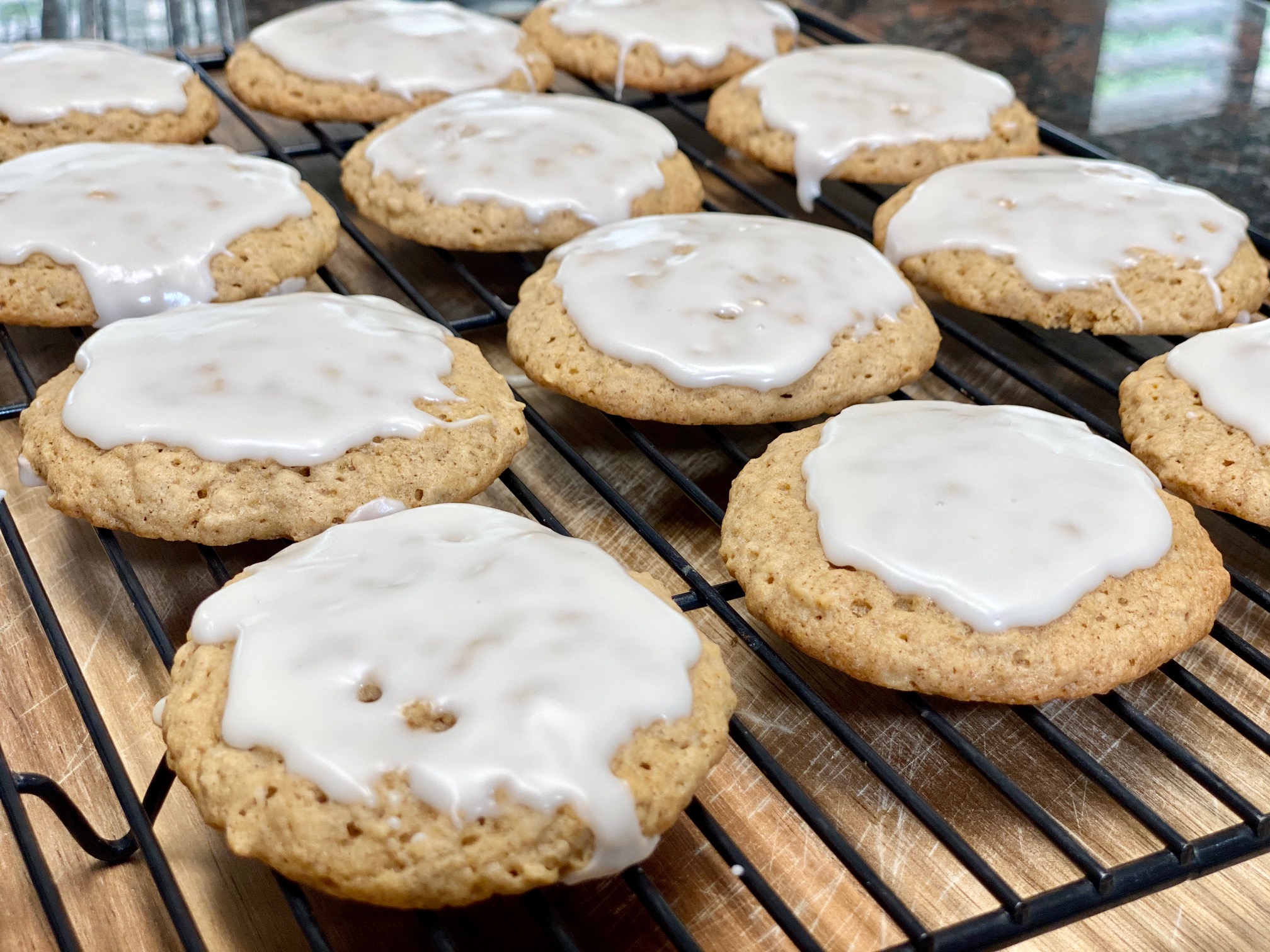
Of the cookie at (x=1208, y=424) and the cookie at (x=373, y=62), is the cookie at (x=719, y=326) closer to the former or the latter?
the cookie at (x=1208, y=424)

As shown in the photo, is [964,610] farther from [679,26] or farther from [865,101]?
[679,26]

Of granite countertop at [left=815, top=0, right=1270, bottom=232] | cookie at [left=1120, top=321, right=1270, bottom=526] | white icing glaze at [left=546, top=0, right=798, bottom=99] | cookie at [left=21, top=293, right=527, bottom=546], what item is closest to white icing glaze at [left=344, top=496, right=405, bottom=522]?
cookie at [left=21, top=293, right=527, bottom=546]

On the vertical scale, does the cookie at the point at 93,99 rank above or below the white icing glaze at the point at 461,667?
above

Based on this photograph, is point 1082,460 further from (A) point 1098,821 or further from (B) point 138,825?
(B) point 138,825

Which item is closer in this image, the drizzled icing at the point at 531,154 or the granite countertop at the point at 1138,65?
the drizzled icing at the point at 531,154

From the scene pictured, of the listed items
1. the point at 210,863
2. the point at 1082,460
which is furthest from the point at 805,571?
the point at 210,863

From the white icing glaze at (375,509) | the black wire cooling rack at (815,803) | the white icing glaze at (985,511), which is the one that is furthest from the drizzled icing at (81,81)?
the white icing glaze at (985,511)

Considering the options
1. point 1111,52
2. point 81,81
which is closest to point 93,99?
point 81,81
